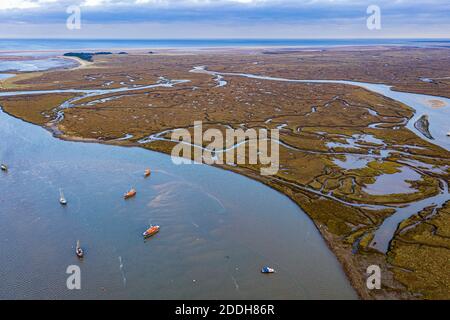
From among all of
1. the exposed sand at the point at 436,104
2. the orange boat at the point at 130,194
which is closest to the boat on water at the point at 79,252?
the orange boat at the point at 130,194

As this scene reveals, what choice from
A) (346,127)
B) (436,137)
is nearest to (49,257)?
(346,127)

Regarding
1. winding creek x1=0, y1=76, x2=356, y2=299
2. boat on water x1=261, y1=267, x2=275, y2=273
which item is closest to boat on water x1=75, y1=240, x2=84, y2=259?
winding creek x1=0, y1=76, x2=356, y2=299

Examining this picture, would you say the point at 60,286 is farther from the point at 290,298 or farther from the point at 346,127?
the point at 346,127

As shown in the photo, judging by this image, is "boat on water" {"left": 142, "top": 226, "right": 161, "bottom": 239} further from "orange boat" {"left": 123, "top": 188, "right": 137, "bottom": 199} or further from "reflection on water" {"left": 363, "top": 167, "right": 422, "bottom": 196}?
"reflection on water" {"left": 363, "top": 167, "right": 422, "bottom": 196}

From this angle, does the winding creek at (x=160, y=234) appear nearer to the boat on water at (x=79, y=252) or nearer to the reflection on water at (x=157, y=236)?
the reflection on water at (x=157, y=236)

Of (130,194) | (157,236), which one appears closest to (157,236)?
(157,236)
